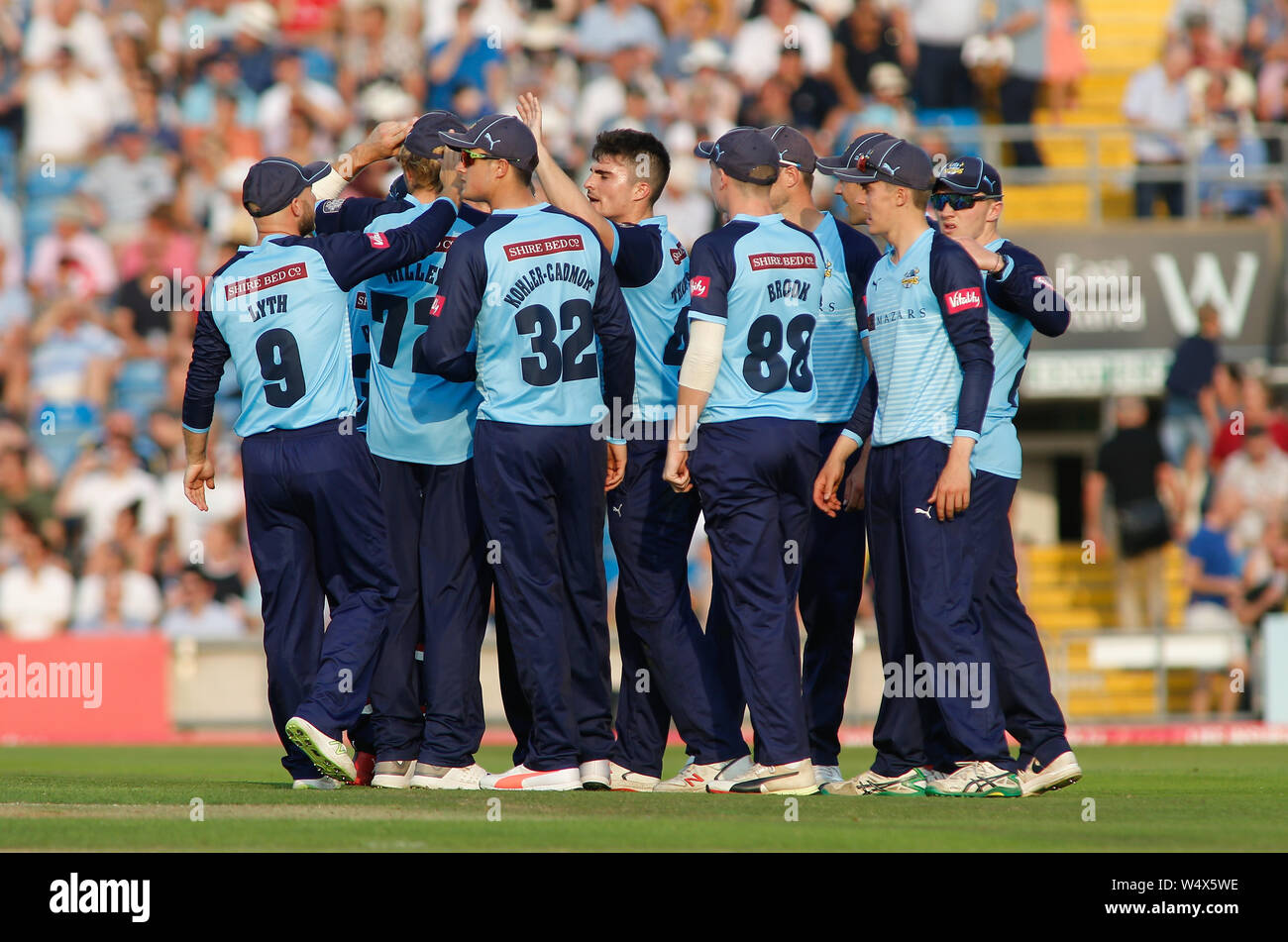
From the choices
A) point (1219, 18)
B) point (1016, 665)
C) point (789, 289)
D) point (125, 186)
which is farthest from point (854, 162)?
point (1219, 18)

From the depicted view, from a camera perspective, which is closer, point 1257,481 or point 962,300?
point 962,300

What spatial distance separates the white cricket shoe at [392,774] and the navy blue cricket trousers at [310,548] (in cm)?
30

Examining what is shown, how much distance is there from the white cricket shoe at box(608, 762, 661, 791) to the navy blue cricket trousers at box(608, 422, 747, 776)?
0.27 feet

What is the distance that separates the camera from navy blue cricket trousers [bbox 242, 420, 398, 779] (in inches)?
328

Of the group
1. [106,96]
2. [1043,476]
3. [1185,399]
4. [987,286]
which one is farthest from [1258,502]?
[106,96]

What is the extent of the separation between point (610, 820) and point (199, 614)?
34.0 ft

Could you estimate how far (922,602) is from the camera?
8062 mm

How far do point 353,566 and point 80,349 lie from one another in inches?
443

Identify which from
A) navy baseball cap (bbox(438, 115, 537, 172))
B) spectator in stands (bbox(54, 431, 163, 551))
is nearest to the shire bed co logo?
spectator in stands (bbox(54, 431, 163, 551))

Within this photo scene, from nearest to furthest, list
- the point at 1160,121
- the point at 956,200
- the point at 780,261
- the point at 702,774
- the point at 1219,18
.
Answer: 1. the point at 780,261
2. the point at 702,774
3. the point at 956,200
4. the point at 1160,121
5. the point at 1219,18

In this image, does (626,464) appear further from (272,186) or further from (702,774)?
(272,186)

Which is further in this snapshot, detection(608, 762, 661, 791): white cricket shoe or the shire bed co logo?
the shire bed co logo

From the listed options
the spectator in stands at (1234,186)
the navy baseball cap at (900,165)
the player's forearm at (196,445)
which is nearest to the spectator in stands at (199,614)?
the player's forearm at (196,445)

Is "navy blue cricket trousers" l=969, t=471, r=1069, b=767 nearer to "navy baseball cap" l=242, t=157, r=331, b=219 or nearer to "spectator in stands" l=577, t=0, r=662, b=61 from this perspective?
"navy baseball cap" l=242, t=157, r=331, b=219
